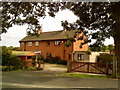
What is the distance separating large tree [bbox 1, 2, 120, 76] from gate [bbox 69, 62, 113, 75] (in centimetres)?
199

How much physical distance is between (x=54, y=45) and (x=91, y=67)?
20.1 m

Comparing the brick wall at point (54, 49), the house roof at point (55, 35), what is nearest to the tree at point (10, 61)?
the brick wall at point (54, 49)

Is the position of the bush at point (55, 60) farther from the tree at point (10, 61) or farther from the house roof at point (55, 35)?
the tree at point (10, 61)

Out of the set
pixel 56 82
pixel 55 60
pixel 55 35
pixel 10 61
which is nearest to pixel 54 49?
pixel 55 60

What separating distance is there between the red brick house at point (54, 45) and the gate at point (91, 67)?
47.7 feet

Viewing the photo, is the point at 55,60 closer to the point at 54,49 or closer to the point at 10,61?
the point at 54,49

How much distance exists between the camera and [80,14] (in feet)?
45.1

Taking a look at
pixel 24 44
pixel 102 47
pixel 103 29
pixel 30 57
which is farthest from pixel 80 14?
pixel 24 44

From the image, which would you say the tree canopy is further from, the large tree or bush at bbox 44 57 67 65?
bush at bbox 44 57 67 65

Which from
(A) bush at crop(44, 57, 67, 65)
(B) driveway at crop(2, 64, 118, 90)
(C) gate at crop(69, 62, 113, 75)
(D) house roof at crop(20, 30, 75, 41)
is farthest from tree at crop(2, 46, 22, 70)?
(D) house roof at crop(20, 30, 75, 41)

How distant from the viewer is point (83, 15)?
14.0m

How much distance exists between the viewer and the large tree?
36.1ft

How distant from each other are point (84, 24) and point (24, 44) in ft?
95.6

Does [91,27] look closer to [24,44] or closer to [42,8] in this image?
[42,8]
